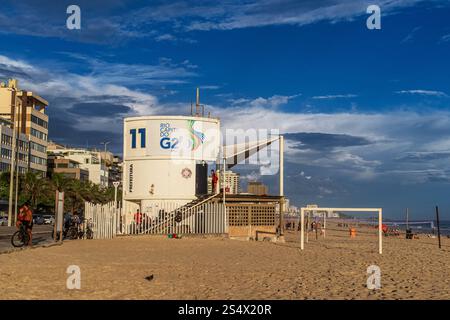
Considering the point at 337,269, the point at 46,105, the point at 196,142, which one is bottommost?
the point at 337,269

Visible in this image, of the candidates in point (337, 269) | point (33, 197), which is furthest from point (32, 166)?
point (337, 269)

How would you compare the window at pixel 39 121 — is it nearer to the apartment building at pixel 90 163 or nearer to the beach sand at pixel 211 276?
the apartment building at pixel 90 163

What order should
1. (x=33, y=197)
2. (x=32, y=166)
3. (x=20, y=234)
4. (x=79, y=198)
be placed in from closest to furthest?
(x=20, y=234), (x=33, y=197), (x=79, y=198), (x=32, y=166)

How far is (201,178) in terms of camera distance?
38.7 m

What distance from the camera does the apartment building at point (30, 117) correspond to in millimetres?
90125

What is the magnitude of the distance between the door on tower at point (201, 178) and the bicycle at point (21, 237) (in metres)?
18.1

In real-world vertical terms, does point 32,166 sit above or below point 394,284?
above

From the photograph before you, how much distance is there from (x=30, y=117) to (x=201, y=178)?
200ft

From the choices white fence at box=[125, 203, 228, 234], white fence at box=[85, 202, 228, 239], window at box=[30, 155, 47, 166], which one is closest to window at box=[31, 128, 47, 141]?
window at box=[30, 155, 47, 166]

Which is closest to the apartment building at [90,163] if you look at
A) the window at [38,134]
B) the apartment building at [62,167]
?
the apartment building at [62,167]

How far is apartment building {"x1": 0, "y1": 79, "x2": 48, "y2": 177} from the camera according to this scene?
90125 millimetres
